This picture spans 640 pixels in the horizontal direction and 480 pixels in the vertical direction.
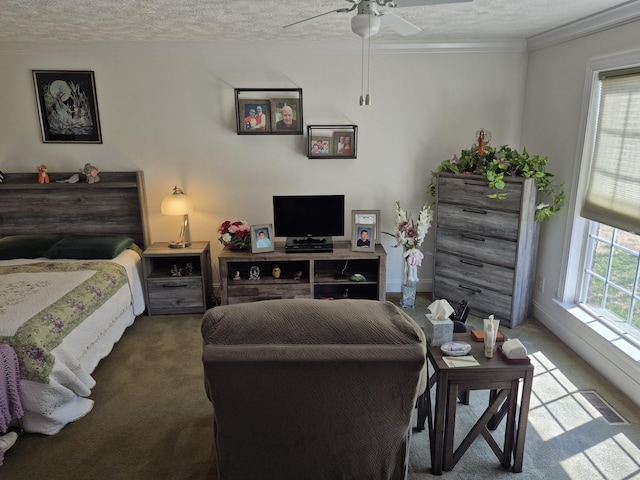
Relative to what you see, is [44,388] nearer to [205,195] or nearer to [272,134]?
[205,195]

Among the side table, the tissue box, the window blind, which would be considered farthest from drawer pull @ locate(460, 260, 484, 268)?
A: the tissue box

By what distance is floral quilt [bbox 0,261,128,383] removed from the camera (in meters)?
2.43

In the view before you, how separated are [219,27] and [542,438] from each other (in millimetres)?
3390

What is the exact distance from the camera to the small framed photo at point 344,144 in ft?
13.6

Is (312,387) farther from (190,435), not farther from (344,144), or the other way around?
(344,144)

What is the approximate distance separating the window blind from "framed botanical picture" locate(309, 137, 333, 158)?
2.10m

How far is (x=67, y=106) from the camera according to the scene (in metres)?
4.04

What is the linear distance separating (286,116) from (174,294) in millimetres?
1880

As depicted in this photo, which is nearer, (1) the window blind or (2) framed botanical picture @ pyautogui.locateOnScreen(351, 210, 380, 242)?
(1) the window blind

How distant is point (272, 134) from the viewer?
411 cm

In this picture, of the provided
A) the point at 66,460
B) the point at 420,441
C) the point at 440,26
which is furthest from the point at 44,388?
the point at 440,26

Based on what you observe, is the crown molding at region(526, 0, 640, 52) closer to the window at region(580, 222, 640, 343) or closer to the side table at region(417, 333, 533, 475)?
the window at region(580, 222, 640, 343)

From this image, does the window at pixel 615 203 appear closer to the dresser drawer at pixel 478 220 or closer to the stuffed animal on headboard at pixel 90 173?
the dresser drawer at pixel 478 220

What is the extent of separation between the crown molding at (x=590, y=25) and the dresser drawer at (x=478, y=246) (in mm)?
1568
